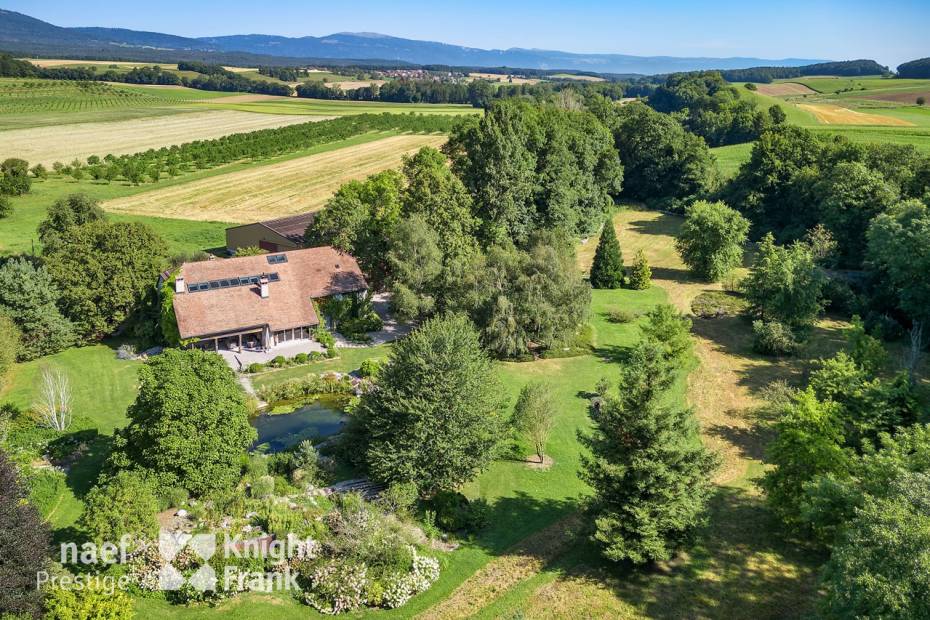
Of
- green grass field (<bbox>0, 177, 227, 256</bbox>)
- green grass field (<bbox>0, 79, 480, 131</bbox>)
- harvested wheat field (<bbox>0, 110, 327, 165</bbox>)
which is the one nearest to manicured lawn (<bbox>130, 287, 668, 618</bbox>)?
green grass field (<bbox>0, 177, 227, 256</bbox>)

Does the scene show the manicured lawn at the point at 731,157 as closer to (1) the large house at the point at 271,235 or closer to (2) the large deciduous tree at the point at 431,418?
(1) the large house at the point at 271,235

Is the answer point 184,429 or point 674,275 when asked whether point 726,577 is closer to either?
point 184,429

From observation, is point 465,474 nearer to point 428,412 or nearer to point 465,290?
point 428,412

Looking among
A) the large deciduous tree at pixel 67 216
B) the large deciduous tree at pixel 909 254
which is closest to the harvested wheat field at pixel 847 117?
the large deciduous tree at pixel 909 254

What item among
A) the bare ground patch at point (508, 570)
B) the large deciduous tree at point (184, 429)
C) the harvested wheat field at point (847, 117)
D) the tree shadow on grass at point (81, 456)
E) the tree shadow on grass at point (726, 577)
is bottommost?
the bare ground patch at point (508, 570)

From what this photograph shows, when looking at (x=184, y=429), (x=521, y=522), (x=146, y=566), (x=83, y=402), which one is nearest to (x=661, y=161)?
(x=521, y=522)

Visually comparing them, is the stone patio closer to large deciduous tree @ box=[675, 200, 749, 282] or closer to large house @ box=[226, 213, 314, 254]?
large house @ box=[226, 213, 314, 254]

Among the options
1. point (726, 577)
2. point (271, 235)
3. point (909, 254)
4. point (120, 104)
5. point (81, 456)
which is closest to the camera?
point (726, 577)
